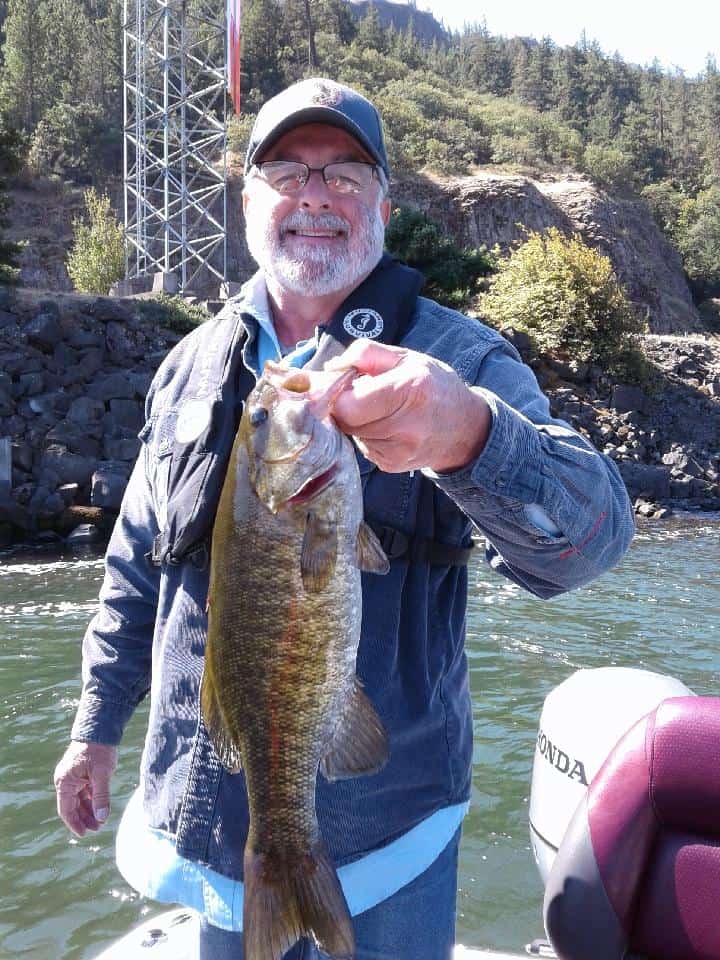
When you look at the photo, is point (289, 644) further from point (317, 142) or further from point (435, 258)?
point (435, 258)

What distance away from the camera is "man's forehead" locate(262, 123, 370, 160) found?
9.46 feet

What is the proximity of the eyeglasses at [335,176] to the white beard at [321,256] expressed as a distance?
0.08 metres

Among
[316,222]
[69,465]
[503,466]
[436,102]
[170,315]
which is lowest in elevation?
[69,465]

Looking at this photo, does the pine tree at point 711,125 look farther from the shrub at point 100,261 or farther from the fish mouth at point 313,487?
the fish mouth at point 313,487

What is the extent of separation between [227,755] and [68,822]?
1.26 meters

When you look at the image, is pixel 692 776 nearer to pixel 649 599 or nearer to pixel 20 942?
pixel 20 942

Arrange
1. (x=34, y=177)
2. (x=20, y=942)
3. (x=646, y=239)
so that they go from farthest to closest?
(x=646, y=239), (x=34, y=177), (x=20, y=942)

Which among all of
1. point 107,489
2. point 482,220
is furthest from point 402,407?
point 482,220

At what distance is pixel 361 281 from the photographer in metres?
2.83

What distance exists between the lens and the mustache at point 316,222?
282cm

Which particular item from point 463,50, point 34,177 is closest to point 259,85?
point 34,177

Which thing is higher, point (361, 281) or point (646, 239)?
point (646, 239)

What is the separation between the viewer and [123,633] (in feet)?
10.4

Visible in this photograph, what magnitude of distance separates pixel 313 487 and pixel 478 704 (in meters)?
7.80
